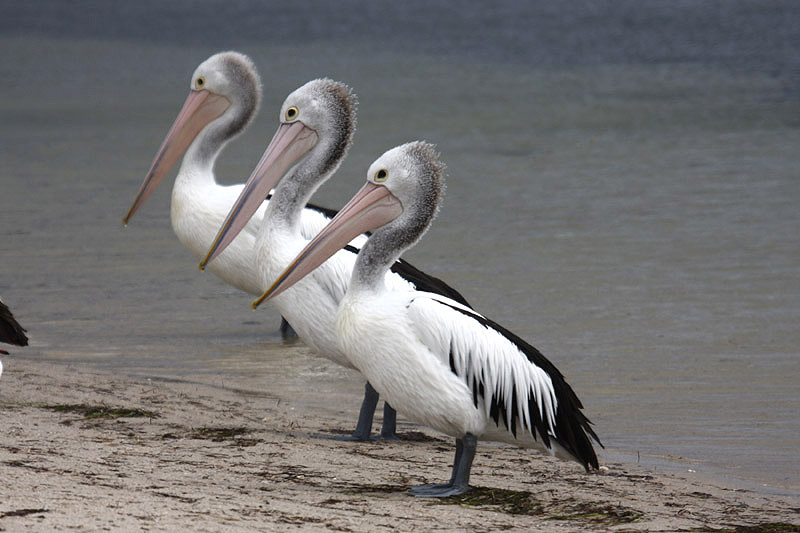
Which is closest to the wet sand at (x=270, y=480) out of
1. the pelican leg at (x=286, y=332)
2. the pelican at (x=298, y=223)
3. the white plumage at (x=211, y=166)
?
the pelican at (x=298, y=223)

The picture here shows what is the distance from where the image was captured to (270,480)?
3752 millimetres

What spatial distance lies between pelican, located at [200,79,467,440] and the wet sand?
15.0 inches

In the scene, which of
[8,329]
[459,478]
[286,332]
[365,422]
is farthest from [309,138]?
[459,478]

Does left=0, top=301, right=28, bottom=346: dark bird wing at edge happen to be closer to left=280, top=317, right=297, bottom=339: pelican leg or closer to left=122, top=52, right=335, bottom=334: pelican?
left=122, top=52, right=335, bottom=334: pelican

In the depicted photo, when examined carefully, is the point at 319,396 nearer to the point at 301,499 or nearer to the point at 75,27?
the point at 301,499

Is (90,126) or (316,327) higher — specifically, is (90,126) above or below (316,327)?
above

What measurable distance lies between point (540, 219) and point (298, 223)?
162 inches

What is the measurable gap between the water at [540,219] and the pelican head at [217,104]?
3.06 feet

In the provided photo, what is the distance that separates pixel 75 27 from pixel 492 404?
24017 millimetres

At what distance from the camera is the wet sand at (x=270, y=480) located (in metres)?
3.12

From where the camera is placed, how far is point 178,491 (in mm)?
3381

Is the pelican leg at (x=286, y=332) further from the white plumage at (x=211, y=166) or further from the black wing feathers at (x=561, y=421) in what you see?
the black wing feathers at (x=561, y=421)

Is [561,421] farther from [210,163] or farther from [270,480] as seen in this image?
[210,163]

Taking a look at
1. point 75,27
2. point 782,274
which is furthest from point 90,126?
point 75,27
